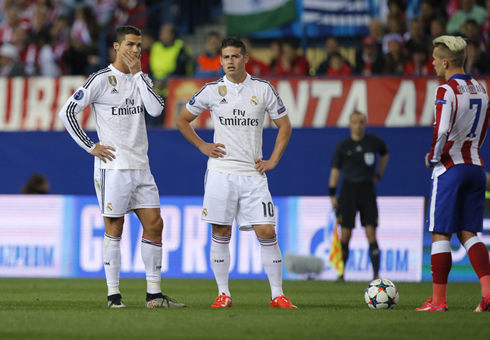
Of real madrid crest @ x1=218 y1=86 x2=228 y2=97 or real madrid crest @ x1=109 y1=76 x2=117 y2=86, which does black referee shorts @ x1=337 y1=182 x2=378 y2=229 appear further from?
real madrid crest @ x1=109 y1=76 x2=117 y2=86

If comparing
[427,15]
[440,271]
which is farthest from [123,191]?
[427,15]

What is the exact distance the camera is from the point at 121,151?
255 inches

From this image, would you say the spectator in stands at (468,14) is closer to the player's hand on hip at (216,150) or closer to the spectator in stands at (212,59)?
the spectator in stands at (212,59)

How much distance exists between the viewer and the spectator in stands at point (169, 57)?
46.9 feet

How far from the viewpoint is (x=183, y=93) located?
13.4 m

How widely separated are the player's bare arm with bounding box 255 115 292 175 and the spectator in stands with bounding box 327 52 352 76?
726cm

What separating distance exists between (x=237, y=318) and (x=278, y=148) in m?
1.73

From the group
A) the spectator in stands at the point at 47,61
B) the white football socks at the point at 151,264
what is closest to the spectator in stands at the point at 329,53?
the spectator in stands at the point at 47,61

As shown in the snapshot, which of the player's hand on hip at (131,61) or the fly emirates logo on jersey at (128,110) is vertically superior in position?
the player's hand on hip at (131,61)

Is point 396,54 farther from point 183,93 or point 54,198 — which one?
point 54,198

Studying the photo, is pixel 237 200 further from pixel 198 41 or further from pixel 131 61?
pixel 198 41

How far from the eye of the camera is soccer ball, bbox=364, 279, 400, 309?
6422mm

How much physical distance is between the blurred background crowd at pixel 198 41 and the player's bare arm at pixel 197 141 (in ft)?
21.8

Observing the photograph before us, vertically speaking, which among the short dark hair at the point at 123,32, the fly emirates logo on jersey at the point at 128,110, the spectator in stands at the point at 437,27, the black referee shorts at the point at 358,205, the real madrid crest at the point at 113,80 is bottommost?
the black referee shorts at the point at 358,205
